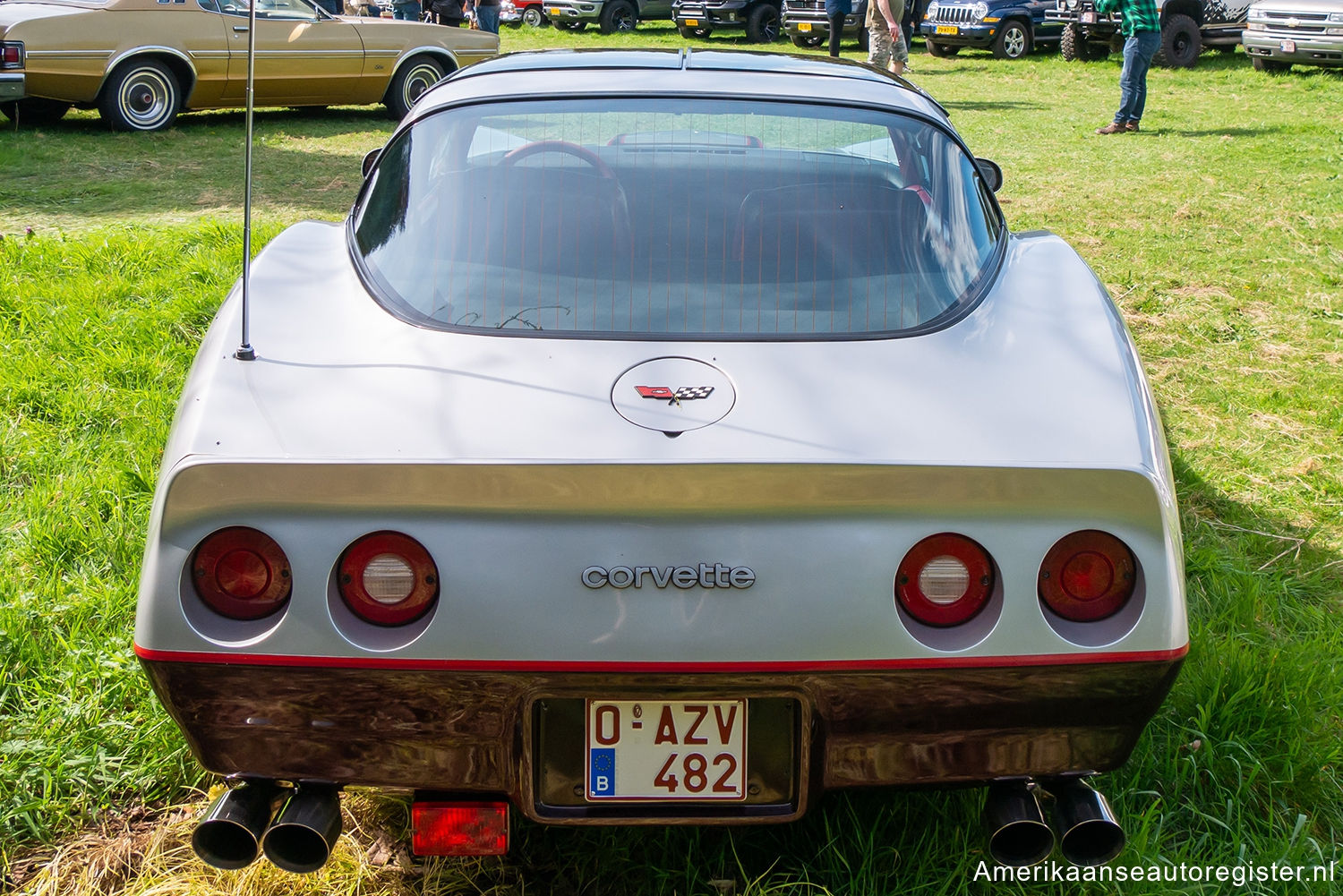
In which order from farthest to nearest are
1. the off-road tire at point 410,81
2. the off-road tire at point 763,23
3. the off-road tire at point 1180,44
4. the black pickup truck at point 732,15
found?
1. the off-road tire at point 763,23
2. the black pickup truck at point 732,15
3. the off-road tire at point 1180,44
4. the off-road tire at point 410,81

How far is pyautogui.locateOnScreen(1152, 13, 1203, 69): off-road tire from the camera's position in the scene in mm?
16016

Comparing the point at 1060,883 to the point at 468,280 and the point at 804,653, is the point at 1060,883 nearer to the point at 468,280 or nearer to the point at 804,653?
the point at 804,653

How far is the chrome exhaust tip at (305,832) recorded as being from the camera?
5.88ft

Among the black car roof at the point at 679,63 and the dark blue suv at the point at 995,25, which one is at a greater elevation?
the dark blue suv at the point at 995,25

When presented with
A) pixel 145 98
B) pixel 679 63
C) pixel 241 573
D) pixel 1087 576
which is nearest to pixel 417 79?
pixel 145 98

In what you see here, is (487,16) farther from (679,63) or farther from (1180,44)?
(679,63)

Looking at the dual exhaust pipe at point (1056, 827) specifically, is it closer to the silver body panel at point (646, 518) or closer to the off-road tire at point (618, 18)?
the silver body panel at point (646, 518)

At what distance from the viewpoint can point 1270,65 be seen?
15523mm

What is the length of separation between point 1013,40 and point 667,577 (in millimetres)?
18067

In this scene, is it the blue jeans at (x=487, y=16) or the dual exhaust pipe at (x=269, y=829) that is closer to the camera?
the dual exhaust pipe at (x=269, y=829)

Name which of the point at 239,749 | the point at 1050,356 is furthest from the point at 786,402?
the point at 239,749

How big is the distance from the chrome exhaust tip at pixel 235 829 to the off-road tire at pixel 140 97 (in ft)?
29.3

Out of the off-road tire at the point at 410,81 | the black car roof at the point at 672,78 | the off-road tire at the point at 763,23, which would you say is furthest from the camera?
the off-road tire at the point at 763,23

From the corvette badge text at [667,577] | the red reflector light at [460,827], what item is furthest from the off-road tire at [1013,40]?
the red reflector light at [460,827]
